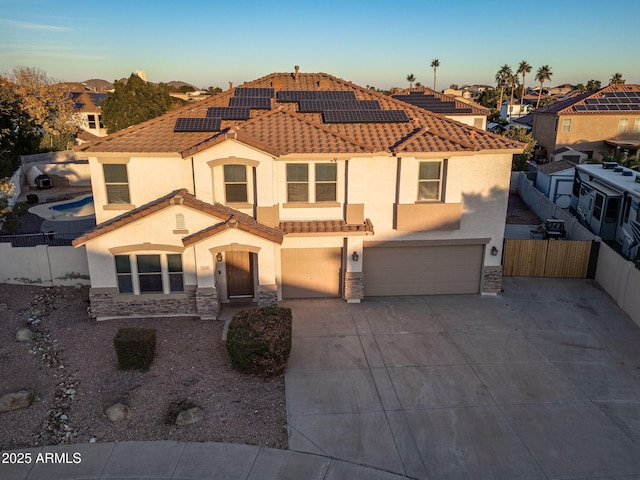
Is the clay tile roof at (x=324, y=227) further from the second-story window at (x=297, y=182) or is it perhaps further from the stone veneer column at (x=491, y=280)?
the stone veneer column at (x=491, y=280)

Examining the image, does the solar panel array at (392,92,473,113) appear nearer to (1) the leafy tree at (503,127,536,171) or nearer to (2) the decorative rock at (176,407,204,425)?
(1) the leafy tree at (503,127,536,171)

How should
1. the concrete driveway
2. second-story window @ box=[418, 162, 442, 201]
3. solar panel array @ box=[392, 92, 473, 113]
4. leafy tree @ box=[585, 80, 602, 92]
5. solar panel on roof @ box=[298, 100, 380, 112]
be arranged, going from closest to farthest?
the concrete driveway
second-story window @ box=[418, 162, 442, 201]
solar panel on roof @ box=[298, 100, 380, 112]
solar panel array @ box=[392, 92, 473, 113]
leafy tree @ box=[585, 80, 602, 92]

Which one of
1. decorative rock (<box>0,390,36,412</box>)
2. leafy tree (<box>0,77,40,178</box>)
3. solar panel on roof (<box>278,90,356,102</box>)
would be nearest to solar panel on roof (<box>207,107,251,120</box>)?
solar panel on roof (<box>278,90,356,102</box>)

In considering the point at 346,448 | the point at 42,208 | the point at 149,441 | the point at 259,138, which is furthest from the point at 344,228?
the point at 42,208

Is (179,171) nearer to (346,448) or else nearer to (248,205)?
(248,205)

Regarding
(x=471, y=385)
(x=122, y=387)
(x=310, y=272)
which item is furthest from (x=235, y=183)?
(x=471, y=385)

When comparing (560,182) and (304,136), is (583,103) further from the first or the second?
(304,136)
